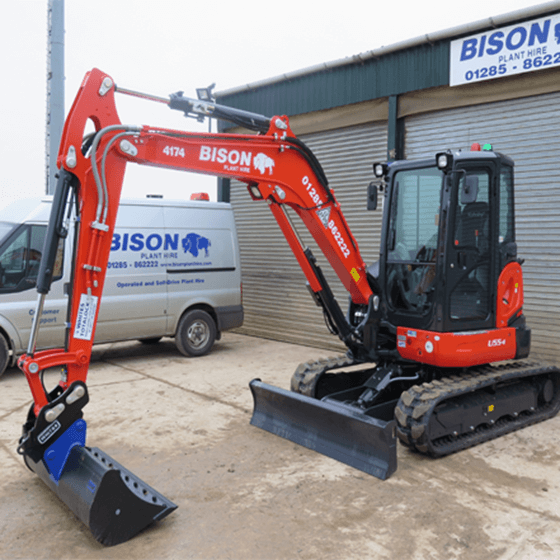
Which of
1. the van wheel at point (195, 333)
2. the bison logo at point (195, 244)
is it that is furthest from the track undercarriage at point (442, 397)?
the bison logo at point (195, 244)

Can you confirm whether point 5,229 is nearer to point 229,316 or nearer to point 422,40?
point 229,316

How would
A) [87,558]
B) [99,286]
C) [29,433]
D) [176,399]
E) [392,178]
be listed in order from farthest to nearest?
1. [176,399]
2. [392,178]
3. [99,286]
4. [29,433]
5. [87,558]

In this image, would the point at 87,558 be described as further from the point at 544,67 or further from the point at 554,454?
the point at 544,67

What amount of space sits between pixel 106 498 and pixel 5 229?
5545 millimetres

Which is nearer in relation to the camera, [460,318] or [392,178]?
[460,318]

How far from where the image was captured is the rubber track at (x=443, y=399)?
16.2 ft

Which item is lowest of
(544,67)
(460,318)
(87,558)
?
(87,558)

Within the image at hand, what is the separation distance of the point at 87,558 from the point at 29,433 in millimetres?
910

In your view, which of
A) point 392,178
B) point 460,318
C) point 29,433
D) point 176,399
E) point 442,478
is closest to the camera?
point 29,433

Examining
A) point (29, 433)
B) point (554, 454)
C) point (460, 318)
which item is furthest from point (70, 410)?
point (554, 454)

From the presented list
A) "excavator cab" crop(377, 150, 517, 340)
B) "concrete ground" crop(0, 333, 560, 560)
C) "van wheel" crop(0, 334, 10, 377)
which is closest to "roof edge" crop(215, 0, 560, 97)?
"excavator cab" crop(377, 150, 517, 340)

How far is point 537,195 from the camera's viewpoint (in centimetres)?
780

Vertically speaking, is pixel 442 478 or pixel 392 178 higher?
pixel 392 178

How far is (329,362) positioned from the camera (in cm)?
627
